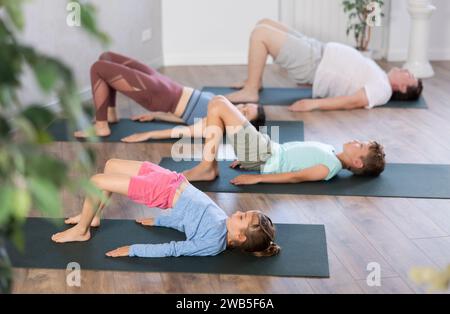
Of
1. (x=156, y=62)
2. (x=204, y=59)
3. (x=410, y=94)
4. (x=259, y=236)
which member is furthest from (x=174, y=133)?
(x=204, y=59)

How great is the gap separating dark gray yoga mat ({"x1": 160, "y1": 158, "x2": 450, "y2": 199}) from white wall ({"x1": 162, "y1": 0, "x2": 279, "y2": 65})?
2867mm

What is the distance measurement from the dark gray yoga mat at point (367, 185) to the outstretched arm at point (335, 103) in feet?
Result: 3.71

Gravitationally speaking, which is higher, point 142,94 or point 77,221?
point 142,94

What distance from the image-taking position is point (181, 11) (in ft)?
19.5

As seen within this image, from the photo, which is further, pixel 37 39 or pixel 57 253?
pixel 37 39

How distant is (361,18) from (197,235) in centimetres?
400

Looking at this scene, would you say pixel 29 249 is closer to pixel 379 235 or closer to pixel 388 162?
pixel 379 235

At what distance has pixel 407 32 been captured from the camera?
241 inches

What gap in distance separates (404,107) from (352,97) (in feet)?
1.34

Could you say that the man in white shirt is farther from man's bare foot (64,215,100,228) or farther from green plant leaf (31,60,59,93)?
green plant leaf (31,60,59,93)

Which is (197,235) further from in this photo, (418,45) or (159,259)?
(418,45)

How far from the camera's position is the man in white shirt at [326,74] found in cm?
448
